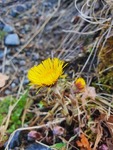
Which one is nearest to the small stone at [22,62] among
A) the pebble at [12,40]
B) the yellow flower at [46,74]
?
the pebble at [12,40]

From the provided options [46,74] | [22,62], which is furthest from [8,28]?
[46,74]

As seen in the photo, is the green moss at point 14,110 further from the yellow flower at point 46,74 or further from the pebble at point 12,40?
the pebble at point 12,40

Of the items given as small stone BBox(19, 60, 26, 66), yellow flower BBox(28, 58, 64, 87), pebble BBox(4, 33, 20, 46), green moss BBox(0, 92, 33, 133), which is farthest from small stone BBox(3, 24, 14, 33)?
yellow flower BBox(28, 58, 64, 87)

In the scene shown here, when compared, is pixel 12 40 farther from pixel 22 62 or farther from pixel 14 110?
pixel 14 110

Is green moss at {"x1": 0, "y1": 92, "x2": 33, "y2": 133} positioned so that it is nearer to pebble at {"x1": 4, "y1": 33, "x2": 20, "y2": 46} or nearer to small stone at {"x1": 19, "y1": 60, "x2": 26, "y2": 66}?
small stone at {"x1": 19, "y1": 60, "x2": 26, "y2": 66}

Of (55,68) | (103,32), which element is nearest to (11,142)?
(55,68)

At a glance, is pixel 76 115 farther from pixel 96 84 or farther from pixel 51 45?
pixel 51 45
